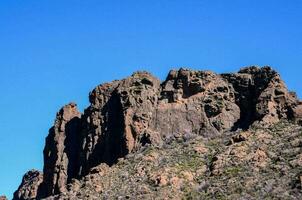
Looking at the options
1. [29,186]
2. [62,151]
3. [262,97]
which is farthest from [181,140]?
[29,186]

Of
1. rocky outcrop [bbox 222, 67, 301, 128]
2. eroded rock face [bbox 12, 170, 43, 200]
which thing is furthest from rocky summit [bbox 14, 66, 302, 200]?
eroded rock face [bbox 12, 170, 43, 200]

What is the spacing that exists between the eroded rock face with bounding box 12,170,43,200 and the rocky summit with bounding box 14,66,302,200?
64.1 ft

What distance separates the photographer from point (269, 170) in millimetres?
74438

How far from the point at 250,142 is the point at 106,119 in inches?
876

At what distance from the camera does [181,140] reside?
8956 centimetres

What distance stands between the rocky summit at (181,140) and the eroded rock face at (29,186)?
1955cm

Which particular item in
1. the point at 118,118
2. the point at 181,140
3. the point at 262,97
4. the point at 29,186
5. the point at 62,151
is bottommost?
the point at 181,140

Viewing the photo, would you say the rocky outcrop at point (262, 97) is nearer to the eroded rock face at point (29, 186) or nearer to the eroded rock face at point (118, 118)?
the eroded rock face at point (118, 118)

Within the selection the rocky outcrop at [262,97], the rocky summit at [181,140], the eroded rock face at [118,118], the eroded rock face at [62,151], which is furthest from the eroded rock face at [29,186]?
the rocky outcrop at [262,97]

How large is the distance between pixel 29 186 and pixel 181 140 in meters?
48.7

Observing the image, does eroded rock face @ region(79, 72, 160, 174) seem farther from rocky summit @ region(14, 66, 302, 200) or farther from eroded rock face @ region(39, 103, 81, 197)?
eroded rock face @ region(39, 103, 81, 197)

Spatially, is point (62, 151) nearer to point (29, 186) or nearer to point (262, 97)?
point (262, 97)

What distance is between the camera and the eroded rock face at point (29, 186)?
127 metres

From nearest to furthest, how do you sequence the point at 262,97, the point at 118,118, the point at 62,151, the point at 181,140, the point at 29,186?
the point at 262,97 → the point at 181,140 → the point at 118,118 → the point at 62,151 → the point at 29,186
